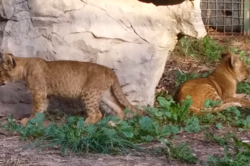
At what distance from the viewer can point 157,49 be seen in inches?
317

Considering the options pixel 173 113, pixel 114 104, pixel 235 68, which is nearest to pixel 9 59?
pixel 114 104

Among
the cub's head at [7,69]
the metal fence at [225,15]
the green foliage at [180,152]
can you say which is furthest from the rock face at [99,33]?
the metal fence at [225,15]

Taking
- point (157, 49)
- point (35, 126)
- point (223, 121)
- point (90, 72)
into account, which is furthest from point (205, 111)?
point (35, 126)

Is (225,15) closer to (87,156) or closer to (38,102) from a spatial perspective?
(38,102)

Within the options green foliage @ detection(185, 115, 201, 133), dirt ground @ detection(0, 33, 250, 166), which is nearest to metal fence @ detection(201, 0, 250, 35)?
green foliage @ detection(185, 115, 201, 133)

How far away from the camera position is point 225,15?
1289cm

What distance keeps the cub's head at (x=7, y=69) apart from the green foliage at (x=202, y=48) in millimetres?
4428

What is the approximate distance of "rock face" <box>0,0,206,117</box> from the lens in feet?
25.8

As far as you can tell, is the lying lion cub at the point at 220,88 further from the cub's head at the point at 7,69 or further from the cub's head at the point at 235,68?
the cub's head at the point at 7,69

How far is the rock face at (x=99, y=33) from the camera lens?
7855 mm

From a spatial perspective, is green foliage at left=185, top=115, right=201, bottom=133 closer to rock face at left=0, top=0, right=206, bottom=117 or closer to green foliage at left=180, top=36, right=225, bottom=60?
rock face at left=0, top=0, right=206, bottom=117

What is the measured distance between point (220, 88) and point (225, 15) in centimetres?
447

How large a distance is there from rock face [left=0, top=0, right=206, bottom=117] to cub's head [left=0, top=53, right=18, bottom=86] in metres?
0.28

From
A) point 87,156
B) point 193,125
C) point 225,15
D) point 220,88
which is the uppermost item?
point 225,15
